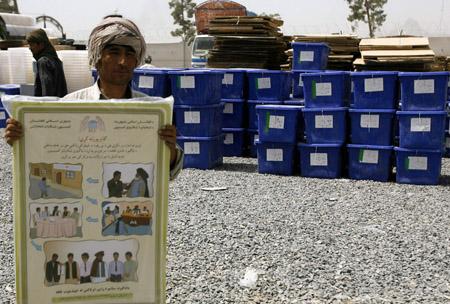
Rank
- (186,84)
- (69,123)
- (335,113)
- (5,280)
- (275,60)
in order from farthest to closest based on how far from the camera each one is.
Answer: (275,60)
(186,84)
(335,113)
(5,280)
(69,123)

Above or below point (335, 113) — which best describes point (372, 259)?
below

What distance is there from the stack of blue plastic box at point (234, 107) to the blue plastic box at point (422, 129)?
2.72m

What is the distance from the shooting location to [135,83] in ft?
29.8

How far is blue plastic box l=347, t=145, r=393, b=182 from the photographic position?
805 centimetres

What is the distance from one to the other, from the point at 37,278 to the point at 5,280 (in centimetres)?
217

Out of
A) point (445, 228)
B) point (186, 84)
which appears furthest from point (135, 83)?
point (445, 228)

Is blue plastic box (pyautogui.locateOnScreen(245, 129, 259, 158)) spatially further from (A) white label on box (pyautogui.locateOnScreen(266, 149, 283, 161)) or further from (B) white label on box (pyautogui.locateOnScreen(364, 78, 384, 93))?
(B) white label on box (pyautogui.locateOnScreen(364, 78, 384, 93))

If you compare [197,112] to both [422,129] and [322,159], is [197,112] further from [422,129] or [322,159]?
[422,129]

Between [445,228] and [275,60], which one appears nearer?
[445,228]

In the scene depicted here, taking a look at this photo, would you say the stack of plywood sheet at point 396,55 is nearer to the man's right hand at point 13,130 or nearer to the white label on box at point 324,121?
the white label on box at point 324,121

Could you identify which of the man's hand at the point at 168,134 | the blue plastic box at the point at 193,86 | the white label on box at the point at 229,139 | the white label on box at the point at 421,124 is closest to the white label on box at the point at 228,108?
the white label on box at the point at 229,139

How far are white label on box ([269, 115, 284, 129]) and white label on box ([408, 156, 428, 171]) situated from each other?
5.87ft

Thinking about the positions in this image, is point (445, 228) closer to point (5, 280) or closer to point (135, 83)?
point (5, 280)

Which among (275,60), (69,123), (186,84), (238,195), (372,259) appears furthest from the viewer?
(275,60)
